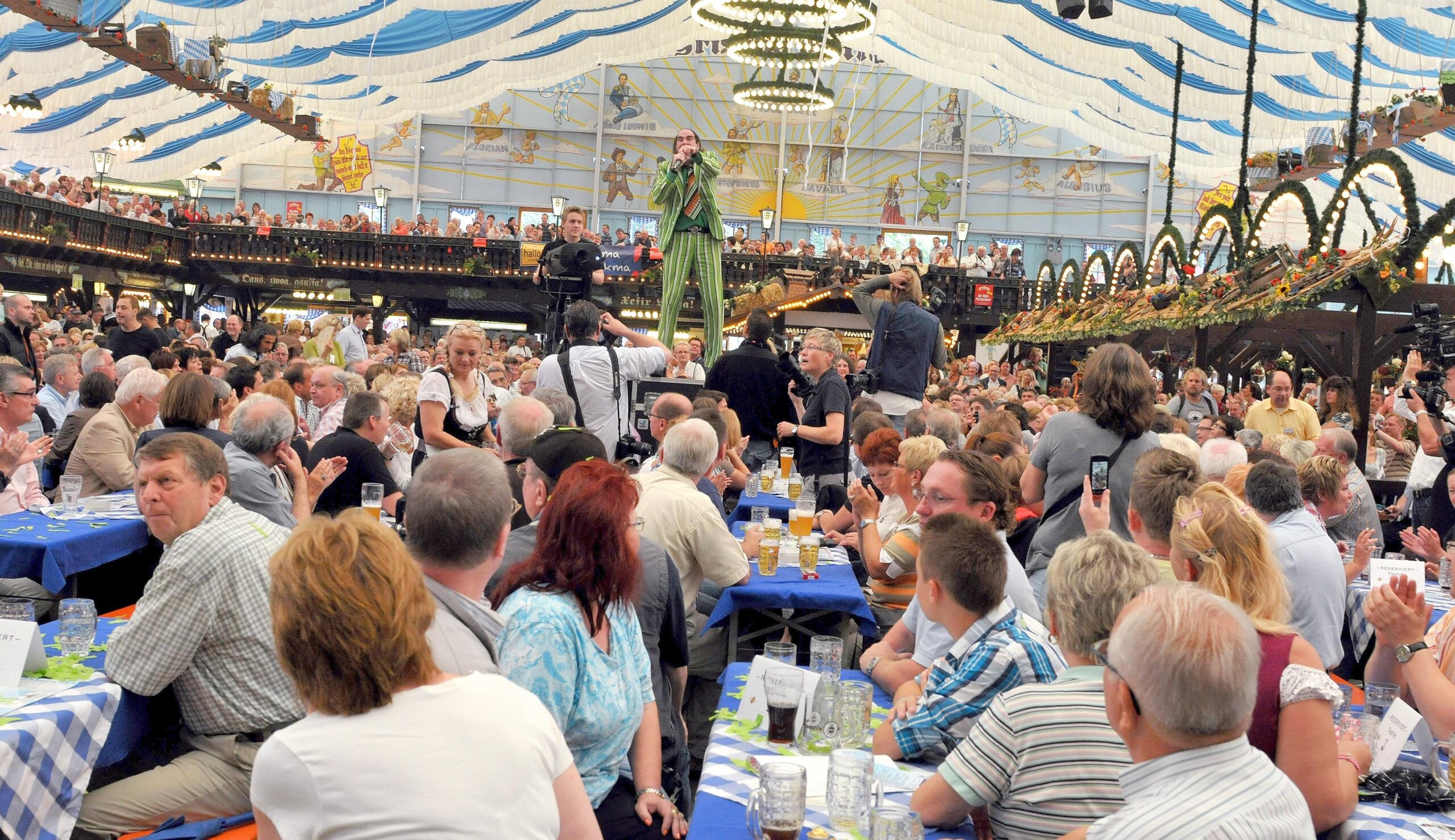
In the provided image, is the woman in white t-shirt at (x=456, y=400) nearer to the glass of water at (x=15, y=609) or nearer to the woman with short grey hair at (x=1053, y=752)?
the glass of water at (x=15, y=609)

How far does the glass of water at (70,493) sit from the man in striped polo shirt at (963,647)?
4041 mm

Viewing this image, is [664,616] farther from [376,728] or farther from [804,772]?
[376,728]

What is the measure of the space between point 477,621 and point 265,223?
2222 cm

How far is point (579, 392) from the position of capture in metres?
6.86

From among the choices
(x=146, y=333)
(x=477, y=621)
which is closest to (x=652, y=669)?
(x=477, y=621)

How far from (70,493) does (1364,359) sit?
314 inches

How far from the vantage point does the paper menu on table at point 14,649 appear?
290 centimetres

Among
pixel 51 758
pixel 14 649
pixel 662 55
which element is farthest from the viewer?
pixel 662 55

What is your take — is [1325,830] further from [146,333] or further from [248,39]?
[248,39]

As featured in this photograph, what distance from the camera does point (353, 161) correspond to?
31.9 m

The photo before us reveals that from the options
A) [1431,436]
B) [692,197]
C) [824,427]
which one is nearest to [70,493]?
[824,427]

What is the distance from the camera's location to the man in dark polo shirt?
5.18 metres

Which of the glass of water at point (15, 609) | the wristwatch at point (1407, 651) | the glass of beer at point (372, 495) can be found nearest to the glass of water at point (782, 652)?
the wristwatch at point (1407, 651)

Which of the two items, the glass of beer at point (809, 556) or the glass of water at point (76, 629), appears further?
the glass of beer at point (809, 556)
